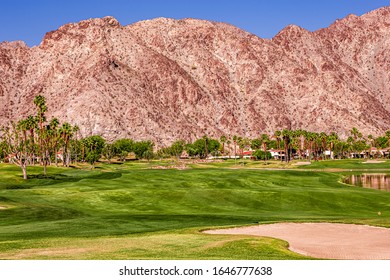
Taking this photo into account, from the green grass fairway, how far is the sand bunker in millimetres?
1794

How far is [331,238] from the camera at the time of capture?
33.2m

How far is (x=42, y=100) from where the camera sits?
141625mm

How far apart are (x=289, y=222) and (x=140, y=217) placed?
41.5ft

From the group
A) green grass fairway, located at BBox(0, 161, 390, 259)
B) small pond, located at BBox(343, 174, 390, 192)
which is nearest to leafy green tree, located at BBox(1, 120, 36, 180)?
green grass fairway, located at BBox(0, 161, 390, 259)

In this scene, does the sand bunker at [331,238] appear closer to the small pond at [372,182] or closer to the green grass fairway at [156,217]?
the green grass fairway at [156,217]

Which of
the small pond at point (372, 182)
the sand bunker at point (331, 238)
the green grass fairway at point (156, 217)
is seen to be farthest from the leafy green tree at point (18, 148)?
the sand bunker at point (331, 238)

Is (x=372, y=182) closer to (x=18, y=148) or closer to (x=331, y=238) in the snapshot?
(x=18, y=148)

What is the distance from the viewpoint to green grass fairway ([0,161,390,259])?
26.3 meters

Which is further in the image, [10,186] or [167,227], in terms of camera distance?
[10,186]

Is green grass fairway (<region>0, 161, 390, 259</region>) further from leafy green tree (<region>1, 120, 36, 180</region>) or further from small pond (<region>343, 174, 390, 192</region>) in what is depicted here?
small pond (<region>343, 174, 390, 192</region>)
